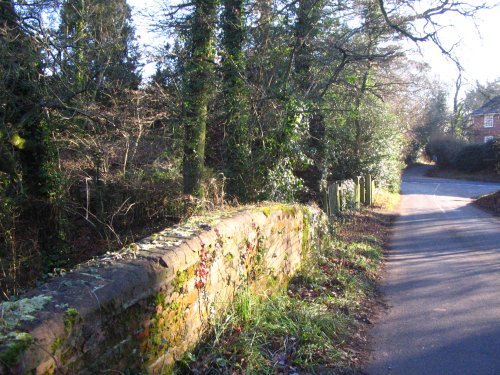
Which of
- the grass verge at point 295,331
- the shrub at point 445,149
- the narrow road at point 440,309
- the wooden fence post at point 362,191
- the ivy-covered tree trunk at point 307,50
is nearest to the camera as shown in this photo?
the grass verge at point 295,331

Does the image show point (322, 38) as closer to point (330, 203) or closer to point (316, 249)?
point (330, 203)

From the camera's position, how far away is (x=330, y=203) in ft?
51.3

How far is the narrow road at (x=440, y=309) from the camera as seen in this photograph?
4535 mm

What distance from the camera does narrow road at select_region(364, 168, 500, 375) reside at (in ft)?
14.9

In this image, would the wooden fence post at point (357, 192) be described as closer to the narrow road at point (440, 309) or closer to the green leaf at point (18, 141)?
the narrow road at point (440, 309)

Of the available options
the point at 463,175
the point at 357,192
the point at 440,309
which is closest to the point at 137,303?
the point at 440,309

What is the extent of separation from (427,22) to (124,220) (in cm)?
915

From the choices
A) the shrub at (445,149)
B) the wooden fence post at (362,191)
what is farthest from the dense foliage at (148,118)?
the shrub at (445,149)

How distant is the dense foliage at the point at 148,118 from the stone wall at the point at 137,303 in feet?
17.3

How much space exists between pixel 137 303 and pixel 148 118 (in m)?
8.76

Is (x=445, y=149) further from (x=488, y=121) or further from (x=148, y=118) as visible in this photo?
(x=148, y=118)

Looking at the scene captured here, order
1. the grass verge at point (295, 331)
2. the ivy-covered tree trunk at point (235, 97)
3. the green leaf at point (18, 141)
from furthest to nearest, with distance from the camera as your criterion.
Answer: the ivy-covered tree trunk at point (235, 97) < the green leaf at point (18, 141) < the grass verge at point (295, 331)

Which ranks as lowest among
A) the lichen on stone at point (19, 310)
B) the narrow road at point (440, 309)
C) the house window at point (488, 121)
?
the narrow road at point (440, 309)

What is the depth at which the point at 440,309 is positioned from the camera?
Result: 6172 millimetres
